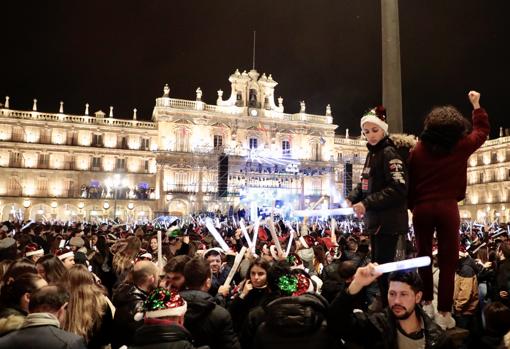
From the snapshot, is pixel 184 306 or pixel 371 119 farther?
pixel 371 119

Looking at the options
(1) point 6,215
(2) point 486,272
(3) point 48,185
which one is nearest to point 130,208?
(3) point 48,185

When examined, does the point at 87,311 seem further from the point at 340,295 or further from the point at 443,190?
the point at 443,190

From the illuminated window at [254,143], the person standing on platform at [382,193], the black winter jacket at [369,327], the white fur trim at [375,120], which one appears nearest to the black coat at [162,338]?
the black winter jacket at [369,327]

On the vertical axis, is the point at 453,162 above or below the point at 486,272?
above

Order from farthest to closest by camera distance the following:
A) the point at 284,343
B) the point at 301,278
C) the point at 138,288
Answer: the point at 138,288
the point at 301,278
the point at 284,343

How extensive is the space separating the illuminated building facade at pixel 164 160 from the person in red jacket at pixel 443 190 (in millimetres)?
41579

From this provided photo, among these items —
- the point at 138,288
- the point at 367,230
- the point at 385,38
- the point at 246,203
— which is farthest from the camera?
the point at 246,203

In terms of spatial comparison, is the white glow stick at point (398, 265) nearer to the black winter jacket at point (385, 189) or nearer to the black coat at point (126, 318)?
the black winter jacket at point (385, 189)

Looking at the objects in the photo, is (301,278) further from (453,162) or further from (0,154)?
(0,154)

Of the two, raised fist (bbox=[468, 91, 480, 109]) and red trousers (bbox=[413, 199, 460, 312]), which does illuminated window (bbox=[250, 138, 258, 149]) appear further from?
red trousers (bbox=[413, 199, 460, 312])

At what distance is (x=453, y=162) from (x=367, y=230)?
978mm

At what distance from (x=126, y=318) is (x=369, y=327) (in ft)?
8.75

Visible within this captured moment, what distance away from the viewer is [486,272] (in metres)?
7.13

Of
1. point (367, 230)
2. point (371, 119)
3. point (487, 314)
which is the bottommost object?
point (487, 314)
